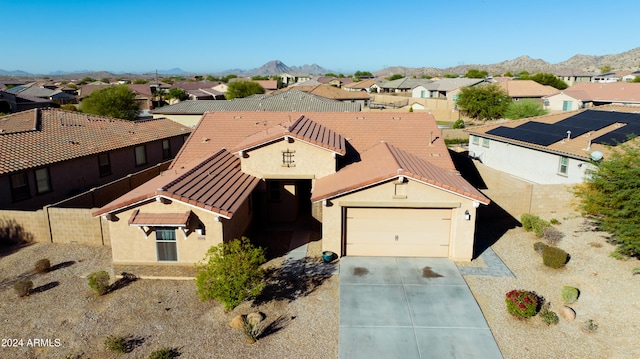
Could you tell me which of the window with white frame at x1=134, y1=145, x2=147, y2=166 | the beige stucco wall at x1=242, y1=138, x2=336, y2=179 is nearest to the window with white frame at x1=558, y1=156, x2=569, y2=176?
the beige stucco wall at x1=242, y1=138, x2=336, y2=179

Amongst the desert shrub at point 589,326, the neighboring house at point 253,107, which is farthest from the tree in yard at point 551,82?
the desert shrub at point 589,326

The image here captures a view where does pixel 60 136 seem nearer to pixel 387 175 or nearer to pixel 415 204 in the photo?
pixel 387 175

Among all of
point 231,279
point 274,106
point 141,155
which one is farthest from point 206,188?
point 274,106

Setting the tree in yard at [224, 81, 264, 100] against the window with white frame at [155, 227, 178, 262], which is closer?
the window with white frame at [155, 227, 178, 262]

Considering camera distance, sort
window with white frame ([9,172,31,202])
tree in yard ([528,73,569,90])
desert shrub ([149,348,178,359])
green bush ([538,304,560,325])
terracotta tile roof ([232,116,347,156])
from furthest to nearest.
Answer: tree in yard ([528,73,569,90]) < window with white frame ([9,172,31,202]) < terracotta tile roof ([232,116,347,156]) < green bush ([538,304,560,325]) < desert shrub ([149,348,178,359])

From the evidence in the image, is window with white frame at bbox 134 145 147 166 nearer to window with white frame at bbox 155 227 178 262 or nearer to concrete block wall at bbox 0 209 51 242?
concrete block wall at bbox 0 209 51 242
